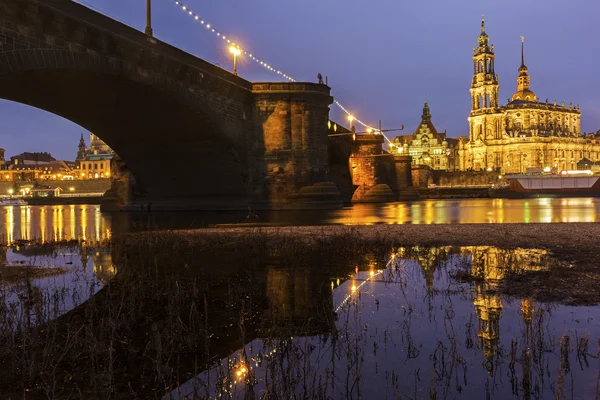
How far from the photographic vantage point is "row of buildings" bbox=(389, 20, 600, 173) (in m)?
150

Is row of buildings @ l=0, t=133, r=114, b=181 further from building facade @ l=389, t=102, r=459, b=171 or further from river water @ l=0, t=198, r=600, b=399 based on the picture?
A: river water @ l=0, t=198, r=600, b=399

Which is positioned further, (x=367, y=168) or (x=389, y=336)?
(x=367, y=168)

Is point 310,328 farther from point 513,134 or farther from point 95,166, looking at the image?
point 95,166

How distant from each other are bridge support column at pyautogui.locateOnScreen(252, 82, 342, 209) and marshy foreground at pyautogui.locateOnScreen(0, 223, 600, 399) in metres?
27.0

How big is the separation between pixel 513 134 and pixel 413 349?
162446 mm

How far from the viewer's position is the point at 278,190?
3916 centimetres

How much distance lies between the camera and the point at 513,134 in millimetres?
152875

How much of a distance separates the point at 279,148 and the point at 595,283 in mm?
31947

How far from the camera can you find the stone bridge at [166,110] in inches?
782

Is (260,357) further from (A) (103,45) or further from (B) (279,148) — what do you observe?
(B) (279,148)

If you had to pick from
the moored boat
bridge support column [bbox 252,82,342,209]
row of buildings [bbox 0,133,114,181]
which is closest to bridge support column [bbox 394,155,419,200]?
the moored boat

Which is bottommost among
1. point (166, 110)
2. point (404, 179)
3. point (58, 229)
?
point (58, 229)

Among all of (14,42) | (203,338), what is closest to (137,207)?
(14,42)

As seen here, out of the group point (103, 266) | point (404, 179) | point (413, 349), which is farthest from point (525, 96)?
point (413, 349)
